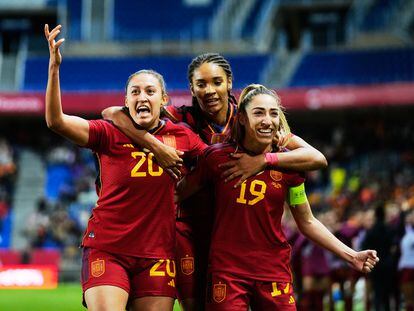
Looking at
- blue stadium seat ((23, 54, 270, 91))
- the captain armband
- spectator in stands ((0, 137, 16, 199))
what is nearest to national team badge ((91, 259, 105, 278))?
the captain armband

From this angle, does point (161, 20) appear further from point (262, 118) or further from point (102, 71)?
point (262, 118)

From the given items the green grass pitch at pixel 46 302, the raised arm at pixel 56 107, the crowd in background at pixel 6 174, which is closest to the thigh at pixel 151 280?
the raised arm at pixel 56 107

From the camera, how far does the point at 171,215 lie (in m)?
5.30

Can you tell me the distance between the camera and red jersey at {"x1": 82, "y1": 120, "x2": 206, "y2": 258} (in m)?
5.15

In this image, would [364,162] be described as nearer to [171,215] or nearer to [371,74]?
[371,74]

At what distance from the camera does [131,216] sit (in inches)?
203

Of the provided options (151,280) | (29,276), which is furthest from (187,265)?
(29,276)

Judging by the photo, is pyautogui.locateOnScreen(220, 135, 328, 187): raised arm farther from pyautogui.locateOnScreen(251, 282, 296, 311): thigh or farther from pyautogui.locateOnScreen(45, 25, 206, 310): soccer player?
pyautogui.locateOnScreen(251, 282, 296, 311): thigh

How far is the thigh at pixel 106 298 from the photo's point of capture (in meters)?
4.89

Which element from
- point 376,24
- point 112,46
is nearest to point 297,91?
point 376,24

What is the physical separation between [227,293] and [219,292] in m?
0.06

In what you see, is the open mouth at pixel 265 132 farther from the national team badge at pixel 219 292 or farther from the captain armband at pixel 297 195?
the national team badge at pixel 219 292

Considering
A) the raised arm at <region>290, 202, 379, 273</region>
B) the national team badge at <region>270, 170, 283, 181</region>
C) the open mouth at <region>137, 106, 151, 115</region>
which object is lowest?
the raised arm at <region>290, 202, 379, 273</region>

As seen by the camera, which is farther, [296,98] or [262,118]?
[296,98]
